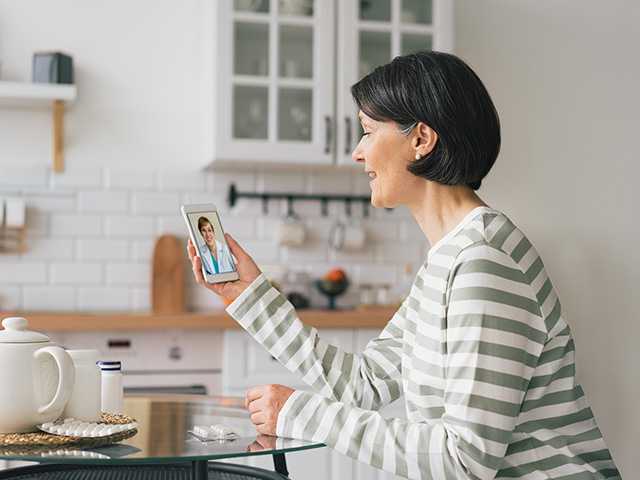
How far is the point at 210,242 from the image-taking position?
1696mm

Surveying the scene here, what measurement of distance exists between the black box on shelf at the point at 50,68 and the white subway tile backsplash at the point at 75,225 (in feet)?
1.82

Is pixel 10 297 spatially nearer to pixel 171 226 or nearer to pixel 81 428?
pixel 171 226

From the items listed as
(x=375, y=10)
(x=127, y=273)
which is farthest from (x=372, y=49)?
(x=127, y=273)

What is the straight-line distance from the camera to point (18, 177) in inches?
150

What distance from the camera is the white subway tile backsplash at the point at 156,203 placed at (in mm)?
3941

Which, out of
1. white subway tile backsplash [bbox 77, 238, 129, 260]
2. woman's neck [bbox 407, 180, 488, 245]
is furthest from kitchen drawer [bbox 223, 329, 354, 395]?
woman's neck [bbox 407, 180, 488, 245]

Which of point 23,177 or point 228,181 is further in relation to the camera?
point 228,181

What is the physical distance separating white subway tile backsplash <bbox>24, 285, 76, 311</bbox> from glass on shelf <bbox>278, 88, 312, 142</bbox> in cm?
111

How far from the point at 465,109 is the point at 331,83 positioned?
7.52ft

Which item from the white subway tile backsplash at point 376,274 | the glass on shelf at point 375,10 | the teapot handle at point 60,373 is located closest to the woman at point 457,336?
the teapot handle at point 60,373

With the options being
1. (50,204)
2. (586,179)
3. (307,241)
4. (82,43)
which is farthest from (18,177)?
(586,179)

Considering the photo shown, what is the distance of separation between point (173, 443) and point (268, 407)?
0.17 m

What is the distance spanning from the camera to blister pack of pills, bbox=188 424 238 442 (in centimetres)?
142

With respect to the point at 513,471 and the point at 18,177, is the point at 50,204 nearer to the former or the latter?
the point at 18,177
